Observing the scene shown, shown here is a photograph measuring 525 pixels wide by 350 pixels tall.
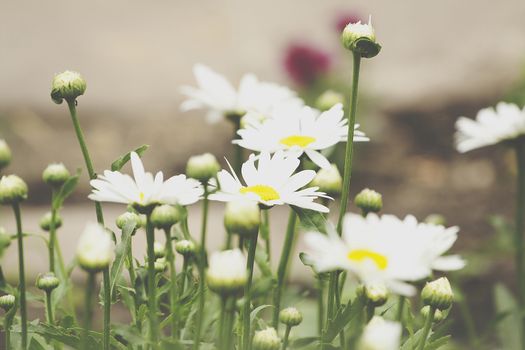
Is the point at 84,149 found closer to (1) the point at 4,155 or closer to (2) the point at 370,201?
(1) the point at 4,155

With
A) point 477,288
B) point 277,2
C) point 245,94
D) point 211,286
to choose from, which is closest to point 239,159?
point 245,94

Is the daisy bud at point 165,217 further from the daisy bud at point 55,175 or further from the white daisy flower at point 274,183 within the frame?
the daisy bud at point 55,175

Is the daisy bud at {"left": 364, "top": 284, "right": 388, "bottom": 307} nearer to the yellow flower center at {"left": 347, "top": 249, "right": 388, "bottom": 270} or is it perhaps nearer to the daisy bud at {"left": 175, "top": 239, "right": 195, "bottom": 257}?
the yellow flower center at {"left": 347, "top": 249, "right": 388, "bottom": 270}

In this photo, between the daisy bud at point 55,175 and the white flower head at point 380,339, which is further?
the daisy bud at point 55,175

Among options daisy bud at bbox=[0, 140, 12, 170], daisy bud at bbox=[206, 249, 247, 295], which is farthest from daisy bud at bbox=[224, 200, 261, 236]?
daisy bud at bbox=[0, 140, 12, 170]

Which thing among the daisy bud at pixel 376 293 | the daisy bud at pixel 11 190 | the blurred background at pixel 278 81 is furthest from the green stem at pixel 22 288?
the blurred background at pixel 278 81

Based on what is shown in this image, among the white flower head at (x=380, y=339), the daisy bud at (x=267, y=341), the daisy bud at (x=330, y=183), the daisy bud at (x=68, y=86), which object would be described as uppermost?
the daisy bud at (x=68, y=86)

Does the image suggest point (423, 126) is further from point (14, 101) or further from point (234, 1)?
point (14, 101)
